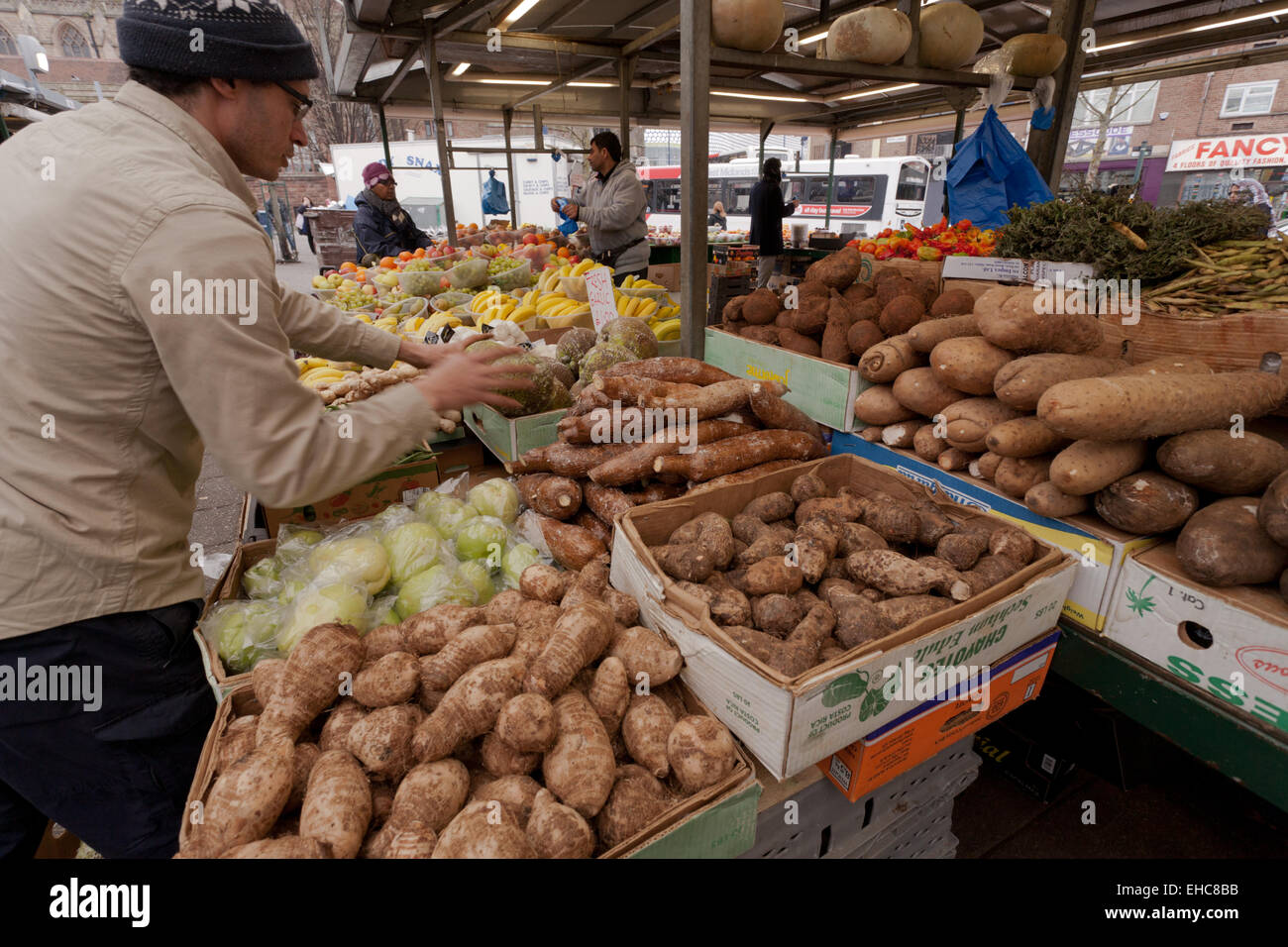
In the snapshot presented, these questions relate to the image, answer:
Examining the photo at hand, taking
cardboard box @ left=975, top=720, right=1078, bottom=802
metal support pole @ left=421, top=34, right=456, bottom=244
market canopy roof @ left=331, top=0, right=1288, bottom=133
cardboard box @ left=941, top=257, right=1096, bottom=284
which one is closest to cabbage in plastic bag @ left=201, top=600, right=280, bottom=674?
cardboard box @ left=975, top=720, right=1078, bottom=802

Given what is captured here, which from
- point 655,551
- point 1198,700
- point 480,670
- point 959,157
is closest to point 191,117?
point 480,670

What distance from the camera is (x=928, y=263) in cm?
409

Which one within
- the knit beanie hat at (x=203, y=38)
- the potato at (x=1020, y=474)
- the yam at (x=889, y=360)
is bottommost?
the potato at (x=1020, y=474)

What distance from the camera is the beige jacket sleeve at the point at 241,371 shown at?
1.36 m

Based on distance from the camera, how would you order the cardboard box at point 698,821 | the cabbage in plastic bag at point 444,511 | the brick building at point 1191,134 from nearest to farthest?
the cardboard box at point 698,821, the cabbage in plastic bag at point 444,511, the brick building at point 1191,134

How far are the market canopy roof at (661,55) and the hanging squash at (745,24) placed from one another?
0.11m

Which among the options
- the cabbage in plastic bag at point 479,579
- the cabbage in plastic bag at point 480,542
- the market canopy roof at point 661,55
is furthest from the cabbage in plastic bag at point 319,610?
the market canopy roof at point 661,55

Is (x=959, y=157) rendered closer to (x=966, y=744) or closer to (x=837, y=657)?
(x=966, y=744)

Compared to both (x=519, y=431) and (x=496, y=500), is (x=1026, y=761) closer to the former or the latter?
(x=496, y=500)

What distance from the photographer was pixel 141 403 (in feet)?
5.21

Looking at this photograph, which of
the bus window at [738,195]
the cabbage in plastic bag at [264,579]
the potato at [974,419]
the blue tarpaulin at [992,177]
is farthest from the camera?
the bus window at [738,195]

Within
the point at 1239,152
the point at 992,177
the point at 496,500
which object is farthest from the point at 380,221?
the point at 1239,152

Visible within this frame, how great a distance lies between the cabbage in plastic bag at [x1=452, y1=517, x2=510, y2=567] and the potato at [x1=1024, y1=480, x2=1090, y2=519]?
1.93m

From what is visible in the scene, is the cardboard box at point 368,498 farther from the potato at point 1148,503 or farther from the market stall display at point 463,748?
the potato at point 1148,503
